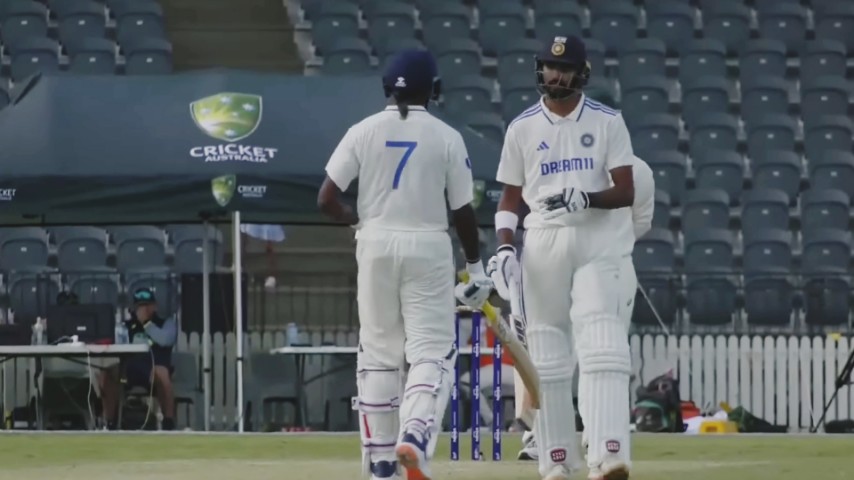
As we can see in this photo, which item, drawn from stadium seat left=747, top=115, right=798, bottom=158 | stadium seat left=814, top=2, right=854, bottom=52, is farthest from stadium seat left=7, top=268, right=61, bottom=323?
stadium seat left=814, top=2, right=854, bottom=52

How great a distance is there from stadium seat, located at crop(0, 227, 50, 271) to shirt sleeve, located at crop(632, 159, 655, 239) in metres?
12.4

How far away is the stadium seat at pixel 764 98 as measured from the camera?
1024 inches

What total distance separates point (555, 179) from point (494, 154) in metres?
8.66

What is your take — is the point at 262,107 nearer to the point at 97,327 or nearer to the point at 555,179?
the point at 97,327

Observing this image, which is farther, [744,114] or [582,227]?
[744,114]

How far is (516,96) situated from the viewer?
25.5 m

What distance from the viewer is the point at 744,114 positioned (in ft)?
85.6

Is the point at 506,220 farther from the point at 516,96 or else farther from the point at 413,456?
the point at 516,96

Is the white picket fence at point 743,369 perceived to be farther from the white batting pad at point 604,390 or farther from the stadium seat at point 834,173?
the white batting pad at point 604,390

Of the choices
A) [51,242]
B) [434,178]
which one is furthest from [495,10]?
[434,178]

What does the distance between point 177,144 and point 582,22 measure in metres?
10.3

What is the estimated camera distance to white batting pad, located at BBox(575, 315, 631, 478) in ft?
30.7

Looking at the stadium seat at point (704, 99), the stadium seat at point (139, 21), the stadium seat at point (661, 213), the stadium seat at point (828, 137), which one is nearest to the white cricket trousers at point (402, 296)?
the stadium seat at point (661, 213)

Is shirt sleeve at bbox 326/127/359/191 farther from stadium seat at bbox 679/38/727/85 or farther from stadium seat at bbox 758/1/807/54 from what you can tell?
stadium seat at bbox 758/1/807/54
